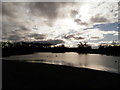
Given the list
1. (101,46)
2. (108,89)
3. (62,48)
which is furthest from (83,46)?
(108,89)

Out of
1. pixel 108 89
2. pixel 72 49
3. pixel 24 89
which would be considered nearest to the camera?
pixel 24 89

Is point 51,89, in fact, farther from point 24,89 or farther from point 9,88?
point 9,88

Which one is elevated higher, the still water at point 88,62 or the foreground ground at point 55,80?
the foreground ground at point 55,80

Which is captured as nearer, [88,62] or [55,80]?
[55,80]

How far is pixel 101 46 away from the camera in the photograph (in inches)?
6024

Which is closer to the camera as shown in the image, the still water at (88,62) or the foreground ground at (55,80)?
the foreground ground at (55,80)

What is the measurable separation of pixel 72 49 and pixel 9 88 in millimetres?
188848

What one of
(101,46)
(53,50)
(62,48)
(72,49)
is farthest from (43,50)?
(101,46)

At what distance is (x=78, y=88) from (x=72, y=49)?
188 meters

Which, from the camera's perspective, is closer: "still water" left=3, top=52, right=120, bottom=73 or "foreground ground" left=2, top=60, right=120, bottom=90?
"foreground ground" left=2, top=60, right=120, bottom=90

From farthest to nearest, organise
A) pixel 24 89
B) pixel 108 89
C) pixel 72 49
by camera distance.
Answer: pixel 72 49 < pixel 108 89 < pixel 24 89

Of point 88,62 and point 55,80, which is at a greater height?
point 55,80

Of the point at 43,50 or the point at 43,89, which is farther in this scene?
the point at 43,50

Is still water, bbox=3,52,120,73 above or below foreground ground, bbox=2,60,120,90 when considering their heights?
below
